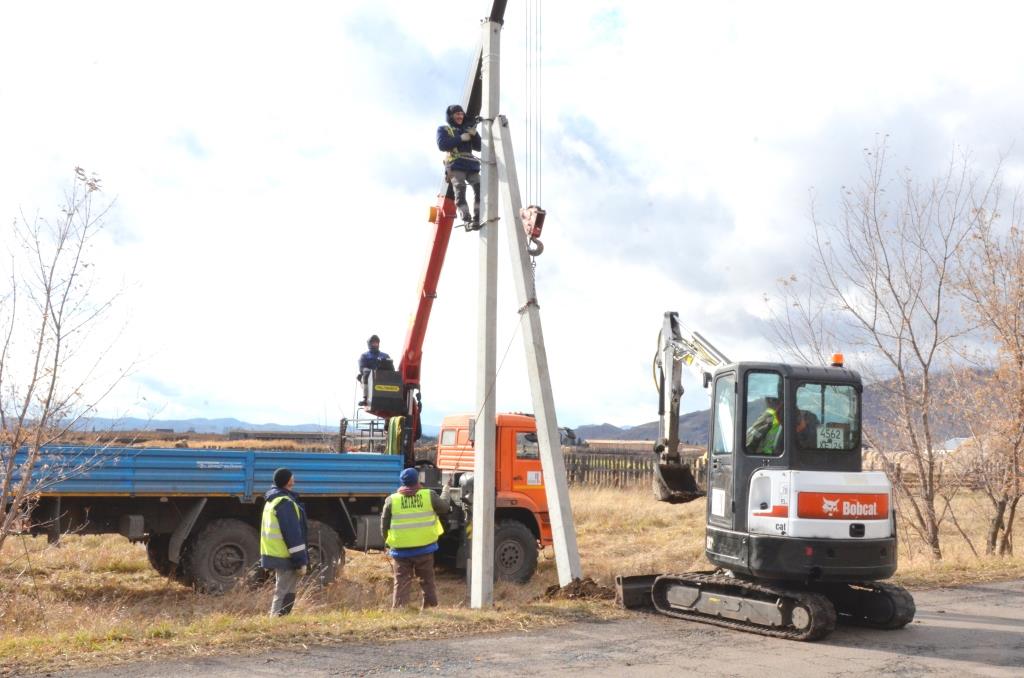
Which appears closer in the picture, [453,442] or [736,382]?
[736,382]

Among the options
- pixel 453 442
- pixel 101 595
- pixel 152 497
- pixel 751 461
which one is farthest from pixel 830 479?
pixel 101 595

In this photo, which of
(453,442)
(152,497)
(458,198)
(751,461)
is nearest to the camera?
(751,461)

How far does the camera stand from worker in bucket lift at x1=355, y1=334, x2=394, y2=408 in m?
15.7

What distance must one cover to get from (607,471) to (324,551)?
1722cm

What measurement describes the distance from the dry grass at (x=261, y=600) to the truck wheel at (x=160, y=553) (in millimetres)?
246

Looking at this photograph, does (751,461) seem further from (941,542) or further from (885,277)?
(941,542)

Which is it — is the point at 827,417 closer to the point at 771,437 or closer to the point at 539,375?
the point at 771,437

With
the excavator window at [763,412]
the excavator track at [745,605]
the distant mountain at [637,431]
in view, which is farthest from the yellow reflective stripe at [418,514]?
the distant mountain at [637,431]

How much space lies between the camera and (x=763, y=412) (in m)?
8.95

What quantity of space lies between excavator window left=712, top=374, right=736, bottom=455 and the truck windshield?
64 centimetres

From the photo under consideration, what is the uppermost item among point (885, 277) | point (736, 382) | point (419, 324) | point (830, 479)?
point (885, 277)

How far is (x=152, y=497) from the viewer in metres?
12.7

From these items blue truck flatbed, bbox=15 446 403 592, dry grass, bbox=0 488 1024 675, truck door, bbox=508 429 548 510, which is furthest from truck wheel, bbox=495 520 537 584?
blue truck flatbed, bbox=15 446 403 592

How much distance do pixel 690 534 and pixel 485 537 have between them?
35.8 feet
